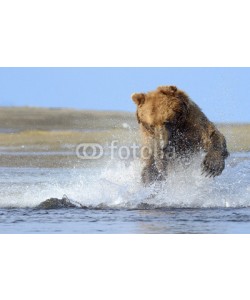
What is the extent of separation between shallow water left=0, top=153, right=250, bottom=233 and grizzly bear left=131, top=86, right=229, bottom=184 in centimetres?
12

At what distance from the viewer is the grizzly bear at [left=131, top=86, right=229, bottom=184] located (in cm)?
787

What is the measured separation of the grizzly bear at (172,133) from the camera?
25.8ft

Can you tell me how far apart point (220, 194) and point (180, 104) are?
930 mm

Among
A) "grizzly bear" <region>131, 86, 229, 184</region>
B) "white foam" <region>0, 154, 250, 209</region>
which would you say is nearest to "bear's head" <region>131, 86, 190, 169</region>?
"grizzly bear" <region>131, 86, 229, 184</region>

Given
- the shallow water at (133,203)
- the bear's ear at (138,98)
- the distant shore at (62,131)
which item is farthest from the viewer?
the distant shore at (62,131)

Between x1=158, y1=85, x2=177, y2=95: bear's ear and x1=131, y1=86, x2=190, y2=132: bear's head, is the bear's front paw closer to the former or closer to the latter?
x1=131, y1=86, x2=190, y2=132: bear's head

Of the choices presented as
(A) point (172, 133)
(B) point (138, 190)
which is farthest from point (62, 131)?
(A) point (172, 133)

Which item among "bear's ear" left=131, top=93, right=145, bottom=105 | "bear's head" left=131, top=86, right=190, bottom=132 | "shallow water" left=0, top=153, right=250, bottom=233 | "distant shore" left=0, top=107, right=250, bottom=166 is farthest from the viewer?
"distant shore" left=0, top=107, right=250, bottom=166

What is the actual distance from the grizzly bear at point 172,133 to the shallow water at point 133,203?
12 cm

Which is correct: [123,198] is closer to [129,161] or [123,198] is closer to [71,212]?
[71,212]

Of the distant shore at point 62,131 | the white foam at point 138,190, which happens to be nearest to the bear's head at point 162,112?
the white foam at point 138,190

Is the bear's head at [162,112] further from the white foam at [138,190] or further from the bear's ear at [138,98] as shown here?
the white foam at [138,190]

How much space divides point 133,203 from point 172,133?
743mm
